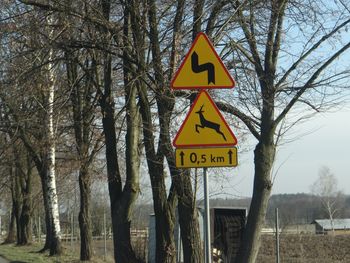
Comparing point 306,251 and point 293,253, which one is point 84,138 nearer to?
point 293,253

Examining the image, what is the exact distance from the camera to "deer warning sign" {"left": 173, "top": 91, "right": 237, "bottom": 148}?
688cm

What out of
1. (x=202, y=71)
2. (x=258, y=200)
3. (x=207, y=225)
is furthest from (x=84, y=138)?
(x=207, y=225)

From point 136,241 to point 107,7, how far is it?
6.22m

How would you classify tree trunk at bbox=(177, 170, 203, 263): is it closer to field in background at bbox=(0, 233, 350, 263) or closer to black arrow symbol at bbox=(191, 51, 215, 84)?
black arrow symbol at bbox=(191, 51, 215, 84)

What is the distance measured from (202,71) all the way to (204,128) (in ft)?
2.24

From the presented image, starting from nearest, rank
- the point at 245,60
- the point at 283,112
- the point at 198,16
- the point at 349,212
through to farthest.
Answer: the point at 283,112 → the point at 198,16 → the point at 245,60 → the point at 349,212

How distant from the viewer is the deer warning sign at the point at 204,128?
6.88 metres

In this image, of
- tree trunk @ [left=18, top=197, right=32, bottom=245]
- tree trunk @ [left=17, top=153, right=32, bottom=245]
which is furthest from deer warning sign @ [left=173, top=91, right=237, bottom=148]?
tree trunk @ [left=18, top=197, right=32, bottom=245]

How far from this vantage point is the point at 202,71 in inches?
276

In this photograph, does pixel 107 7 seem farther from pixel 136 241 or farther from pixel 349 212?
pixel 349 212

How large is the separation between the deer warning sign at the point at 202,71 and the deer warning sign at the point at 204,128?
20cm

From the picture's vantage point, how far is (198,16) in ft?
38.9

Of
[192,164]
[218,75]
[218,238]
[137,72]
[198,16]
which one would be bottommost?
[218,238]

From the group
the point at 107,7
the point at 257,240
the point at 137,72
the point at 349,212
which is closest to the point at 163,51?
the point at 137,72
